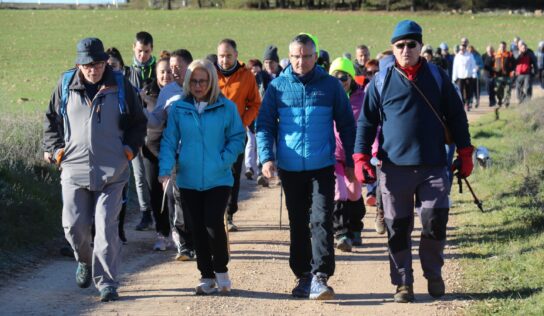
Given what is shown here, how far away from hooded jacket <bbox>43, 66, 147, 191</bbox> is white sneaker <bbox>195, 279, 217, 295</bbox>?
110 centimetres

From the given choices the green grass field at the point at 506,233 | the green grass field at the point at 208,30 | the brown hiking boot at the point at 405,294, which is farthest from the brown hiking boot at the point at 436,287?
the green grass field at the point at 208,30

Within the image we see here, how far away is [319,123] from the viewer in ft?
25.8

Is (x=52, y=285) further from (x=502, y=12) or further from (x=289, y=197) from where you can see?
(x=502, y=12)

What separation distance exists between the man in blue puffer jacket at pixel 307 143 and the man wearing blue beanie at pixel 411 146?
0.31m

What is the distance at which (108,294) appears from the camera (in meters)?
7.66

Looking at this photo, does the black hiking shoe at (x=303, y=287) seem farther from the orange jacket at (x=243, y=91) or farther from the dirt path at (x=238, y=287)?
the orange jacket at (x=243, y=91)

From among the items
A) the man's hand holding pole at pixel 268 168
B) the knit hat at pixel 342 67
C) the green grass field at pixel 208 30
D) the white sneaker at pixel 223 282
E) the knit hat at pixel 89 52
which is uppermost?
the knit hat at pixel 89 52

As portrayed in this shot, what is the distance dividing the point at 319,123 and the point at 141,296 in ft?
6.74

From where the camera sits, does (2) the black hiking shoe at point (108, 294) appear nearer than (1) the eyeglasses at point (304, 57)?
Yes

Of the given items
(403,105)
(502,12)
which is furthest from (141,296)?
(502,12)

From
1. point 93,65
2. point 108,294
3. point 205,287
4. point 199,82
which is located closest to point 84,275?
point 108,294

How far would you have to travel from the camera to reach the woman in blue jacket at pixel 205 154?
7.81m

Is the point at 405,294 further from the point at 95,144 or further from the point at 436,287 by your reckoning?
the point at 95,144

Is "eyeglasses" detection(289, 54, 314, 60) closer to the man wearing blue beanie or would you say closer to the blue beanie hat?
the man wearing blue beanie
